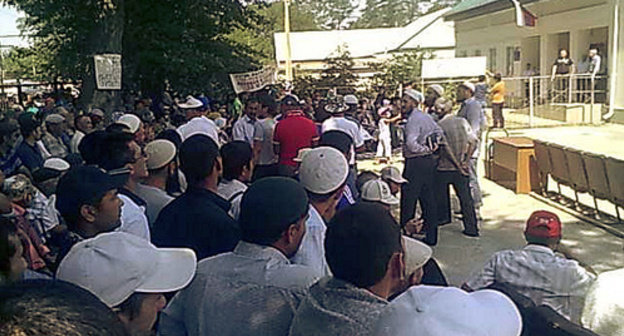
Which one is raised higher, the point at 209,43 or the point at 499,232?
the point at 209,43

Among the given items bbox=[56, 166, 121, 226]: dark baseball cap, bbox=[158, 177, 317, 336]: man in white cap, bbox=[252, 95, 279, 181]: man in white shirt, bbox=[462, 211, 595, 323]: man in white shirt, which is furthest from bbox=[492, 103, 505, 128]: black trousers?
bbox=[158, 177, 317, 336]: man in white cap

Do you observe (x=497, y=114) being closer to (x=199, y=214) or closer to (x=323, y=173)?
(x=323, y=173)

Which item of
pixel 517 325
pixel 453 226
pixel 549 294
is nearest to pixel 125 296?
pixel 517 325

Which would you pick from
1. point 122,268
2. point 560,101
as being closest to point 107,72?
point 122,268

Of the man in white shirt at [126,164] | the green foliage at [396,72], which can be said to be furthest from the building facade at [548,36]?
the man in white shirt at [126,164]

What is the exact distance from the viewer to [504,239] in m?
8.38

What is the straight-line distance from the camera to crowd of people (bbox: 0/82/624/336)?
1875 mm

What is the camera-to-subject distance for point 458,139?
7.89 metres

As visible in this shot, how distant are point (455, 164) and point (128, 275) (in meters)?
6.15

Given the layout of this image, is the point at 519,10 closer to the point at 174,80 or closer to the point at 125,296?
the point at 174,80

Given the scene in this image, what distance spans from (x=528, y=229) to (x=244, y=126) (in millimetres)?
5309

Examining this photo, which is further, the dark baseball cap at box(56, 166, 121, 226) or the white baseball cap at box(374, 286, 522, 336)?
the dark baseball cap at box(56, 166, 121, 226)

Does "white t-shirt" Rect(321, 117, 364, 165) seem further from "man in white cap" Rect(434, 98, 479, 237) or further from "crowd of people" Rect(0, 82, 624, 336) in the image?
"crowd of people" Rect(0, 82, 624, 336)

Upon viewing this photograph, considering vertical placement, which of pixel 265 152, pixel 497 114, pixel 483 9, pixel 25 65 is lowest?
pixel 497 114
